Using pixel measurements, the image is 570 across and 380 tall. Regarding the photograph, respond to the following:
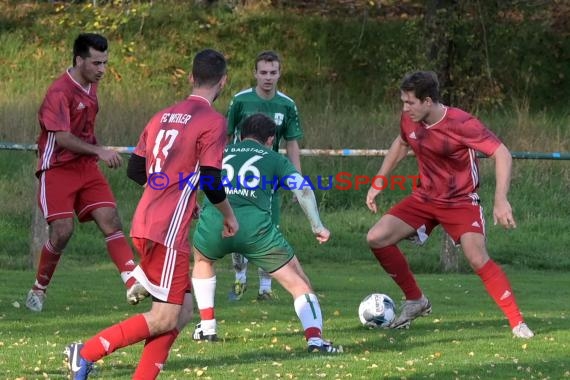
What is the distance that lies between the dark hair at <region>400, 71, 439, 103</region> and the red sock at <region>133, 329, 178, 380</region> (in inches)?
130

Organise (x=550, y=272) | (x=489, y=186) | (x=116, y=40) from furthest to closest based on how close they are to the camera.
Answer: (x=116, y=40), (x=489, y=186), (x=550, y=272)

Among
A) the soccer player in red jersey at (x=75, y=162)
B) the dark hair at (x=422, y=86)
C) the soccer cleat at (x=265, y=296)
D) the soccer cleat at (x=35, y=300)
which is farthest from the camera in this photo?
the soccer cleat at (x=265, y=296)

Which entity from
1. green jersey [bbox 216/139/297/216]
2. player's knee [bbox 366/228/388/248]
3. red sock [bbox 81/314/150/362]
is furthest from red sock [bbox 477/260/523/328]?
red sock [bbox 81/314/150/362]

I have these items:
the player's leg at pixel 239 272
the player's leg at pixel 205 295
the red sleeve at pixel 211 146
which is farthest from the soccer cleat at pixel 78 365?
the player's leg at pixel 239 272

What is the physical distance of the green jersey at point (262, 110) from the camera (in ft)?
37.0

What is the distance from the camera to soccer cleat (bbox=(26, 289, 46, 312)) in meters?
10.8

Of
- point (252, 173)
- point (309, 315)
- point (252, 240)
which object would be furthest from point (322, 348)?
point (252, 173)

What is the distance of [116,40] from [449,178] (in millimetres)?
22663

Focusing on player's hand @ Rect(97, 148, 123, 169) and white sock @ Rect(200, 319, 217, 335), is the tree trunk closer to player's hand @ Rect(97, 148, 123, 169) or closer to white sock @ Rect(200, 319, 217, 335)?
player's hand @ Rect(97, 148, 123, 169)

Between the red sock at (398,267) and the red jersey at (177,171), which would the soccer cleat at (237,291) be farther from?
the red jersey at (177,171)

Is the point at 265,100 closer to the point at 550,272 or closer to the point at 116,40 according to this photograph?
the point at 550,272

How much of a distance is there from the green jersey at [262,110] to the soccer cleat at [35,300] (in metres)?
2.16

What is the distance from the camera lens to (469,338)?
9547 millimetres

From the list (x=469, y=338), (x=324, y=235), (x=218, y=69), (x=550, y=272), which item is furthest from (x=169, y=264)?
(x=550, y=272)
